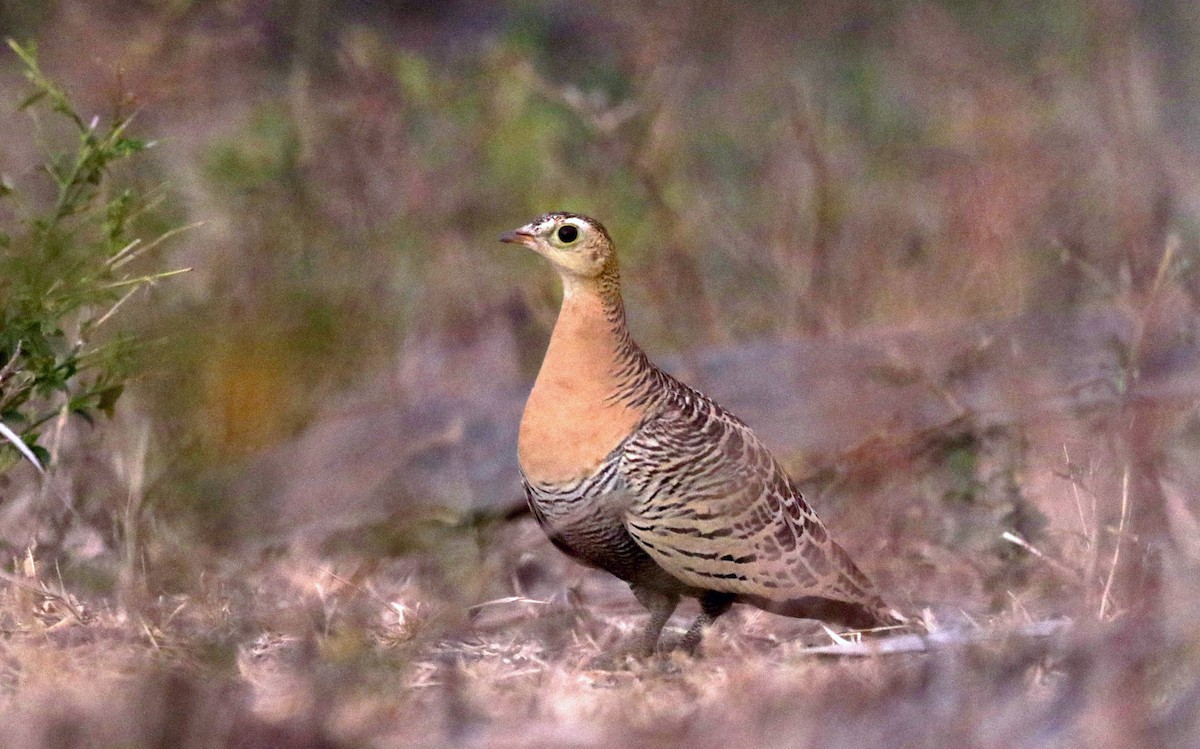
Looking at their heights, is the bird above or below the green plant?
below

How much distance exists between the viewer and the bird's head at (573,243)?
445 centimetres

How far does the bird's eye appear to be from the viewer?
447 cm

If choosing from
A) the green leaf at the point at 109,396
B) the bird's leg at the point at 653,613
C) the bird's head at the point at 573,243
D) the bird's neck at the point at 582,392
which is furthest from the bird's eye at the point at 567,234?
the green leaf at the point at 109,396

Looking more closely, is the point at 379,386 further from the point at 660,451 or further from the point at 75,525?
the point at 660,451

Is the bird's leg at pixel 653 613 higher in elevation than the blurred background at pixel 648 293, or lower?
lower

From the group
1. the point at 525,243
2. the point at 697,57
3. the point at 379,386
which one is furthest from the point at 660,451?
the point at 697,57

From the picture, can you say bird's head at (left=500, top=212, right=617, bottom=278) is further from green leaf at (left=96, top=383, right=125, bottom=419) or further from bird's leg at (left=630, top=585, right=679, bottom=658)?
green leaf at (left=96, top=383, right=125, bottom=419)

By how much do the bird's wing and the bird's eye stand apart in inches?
22.2

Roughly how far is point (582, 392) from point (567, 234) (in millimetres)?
473

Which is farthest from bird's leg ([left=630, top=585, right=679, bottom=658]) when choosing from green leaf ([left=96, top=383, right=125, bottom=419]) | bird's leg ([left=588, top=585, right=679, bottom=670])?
green leaf ([left=96, top=383, right=125, bottom=419])

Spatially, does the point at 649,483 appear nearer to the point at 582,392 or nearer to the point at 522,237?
the point at 582,392

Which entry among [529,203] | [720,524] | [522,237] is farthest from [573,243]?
[529,203]

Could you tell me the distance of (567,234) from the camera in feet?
14.7

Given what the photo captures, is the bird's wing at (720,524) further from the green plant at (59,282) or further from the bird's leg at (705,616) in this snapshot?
the green plant at (59,282)
